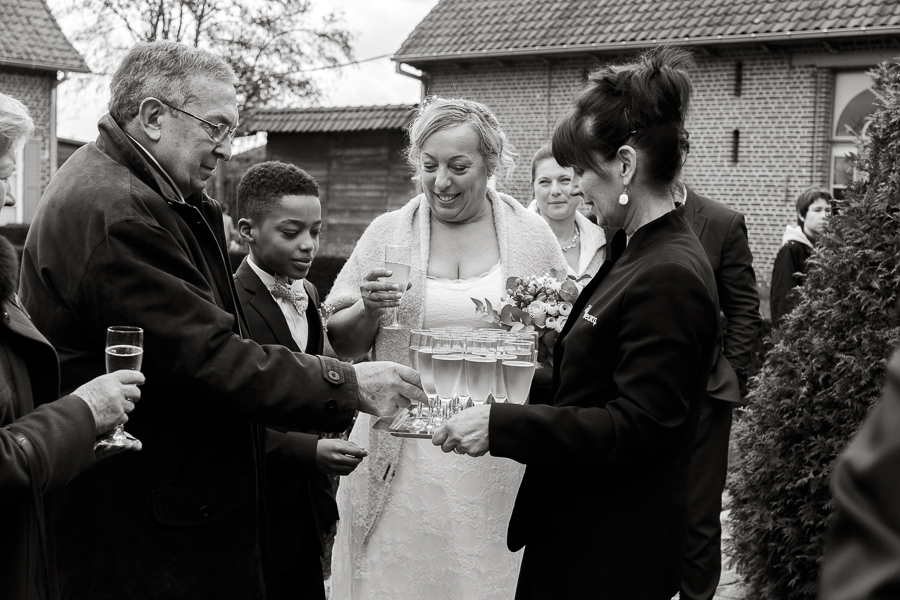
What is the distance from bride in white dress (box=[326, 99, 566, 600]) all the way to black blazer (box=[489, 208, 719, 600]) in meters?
0.91

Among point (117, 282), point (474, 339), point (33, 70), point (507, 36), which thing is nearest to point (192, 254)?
point (117, 282)

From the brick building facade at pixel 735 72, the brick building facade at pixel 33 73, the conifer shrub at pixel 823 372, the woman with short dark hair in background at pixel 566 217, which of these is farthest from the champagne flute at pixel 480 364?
the brick building facade at pixel 33 73

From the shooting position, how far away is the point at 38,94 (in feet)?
77.1

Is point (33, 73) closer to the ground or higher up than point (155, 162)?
higher up

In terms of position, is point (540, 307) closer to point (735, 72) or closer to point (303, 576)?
point (303, 576)

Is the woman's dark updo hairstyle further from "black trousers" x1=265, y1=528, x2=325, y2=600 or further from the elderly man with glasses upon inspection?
"black trousers" x1=265, y1=528, x2=325, y2=600

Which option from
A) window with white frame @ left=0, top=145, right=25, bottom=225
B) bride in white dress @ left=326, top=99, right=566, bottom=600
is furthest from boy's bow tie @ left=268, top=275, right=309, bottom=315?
window with white frame @ left=0, top=145, right=25, bottom=225

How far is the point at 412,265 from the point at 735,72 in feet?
55.9

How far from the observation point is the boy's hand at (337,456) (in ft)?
10.7

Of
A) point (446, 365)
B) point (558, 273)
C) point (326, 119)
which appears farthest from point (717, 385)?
point (326, 119)

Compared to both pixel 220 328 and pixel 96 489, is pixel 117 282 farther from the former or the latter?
pixel 96 489

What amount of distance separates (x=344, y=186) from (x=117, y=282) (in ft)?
81.0

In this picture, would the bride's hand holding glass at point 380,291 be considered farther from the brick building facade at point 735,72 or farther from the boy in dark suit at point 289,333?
the brick building facade at point 735,72

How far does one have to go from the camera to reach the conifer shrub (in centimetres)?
420
